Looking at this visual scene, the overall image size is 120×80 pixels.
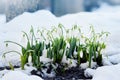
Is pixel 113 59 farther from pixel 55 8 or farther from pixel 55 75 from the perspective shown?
pixel 55 8

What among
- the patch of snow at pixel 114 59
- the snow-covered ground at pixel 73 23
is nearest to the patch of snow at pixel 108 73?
the snow-covered ground at pixel 73 23

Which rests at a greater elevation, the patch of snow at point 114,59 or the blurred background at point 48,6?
the blurred background at point 48,6

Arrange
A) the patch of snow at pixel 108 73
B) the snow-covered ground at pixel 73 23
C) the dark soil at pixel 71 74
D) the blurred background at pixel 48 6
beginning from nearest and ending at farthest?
1. the patch of snow at pixel 108 73
2. the dark soil at pixel 71 74
3. the snow-covered ground at pixel 73 23
4. the blurred background at pixel 48 6

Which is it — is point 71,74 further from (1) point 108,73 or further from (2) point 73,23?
(2) point 73,23

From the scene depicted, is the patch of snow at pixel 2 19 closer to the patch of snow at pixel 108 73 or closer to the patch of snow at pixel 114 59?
the patch of snow at pixel 114 59

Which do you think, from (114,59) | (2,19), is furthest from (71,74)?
(2,19)

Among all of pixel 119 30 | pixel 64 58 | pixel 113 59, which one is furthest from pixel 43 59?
pixel 119 30

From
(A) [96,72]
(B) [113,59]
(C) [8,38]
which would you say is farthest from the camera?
(C) [8,38]

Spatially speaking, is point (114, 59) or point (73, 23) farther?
point (73, 23)
